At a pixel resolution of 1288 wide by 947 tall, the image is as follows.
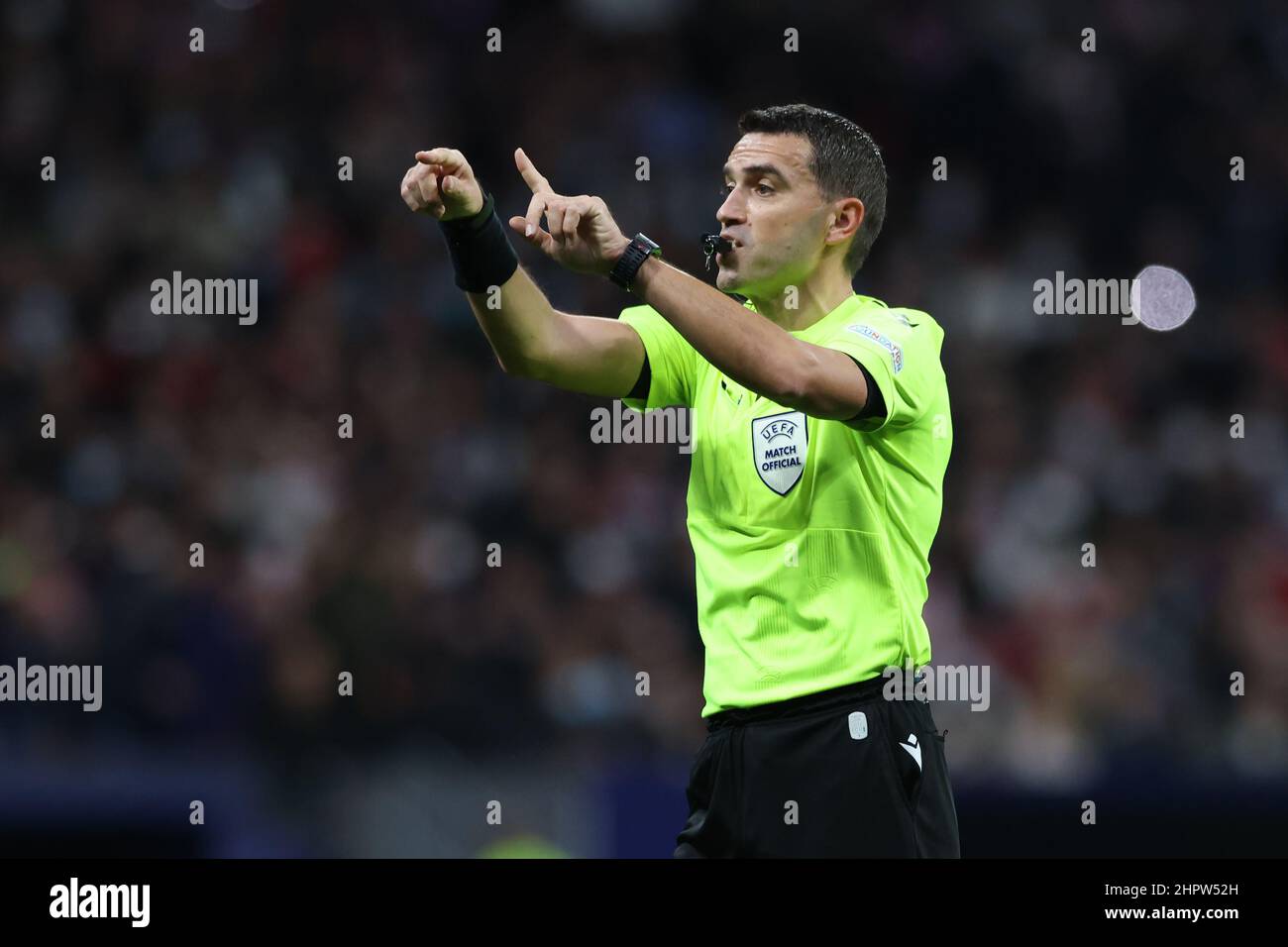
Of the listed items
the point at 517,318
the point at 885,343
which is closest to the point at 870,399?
the point at 885,343

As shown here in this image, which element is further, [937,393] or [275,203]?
[275,203]

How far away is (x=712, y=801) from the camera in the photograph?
14.0 ft

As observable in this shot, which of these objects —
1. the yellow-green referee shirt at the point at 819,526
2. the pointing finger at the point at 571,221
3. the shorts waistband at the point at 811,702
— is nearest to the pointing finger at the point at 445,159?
the pointing finger at the point at 571,221

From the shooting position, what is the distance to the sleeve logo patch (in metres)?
4.35

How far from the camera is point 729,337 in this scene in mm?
4020

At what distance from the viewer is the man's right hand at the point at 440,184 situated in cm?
429

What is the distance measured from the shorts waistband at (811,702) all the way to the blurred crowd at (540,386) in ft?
12.5

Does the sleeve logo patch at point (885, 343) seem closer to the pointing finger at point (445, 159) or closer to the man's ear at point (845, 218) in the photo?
the man's ear at point (845, 218)

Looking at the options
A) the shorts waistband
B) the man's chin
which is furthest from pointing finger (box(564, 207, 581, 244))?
the shorts waistband

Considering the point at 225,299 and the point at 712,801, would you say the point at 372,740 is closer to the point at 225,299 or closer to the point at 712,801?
the point at 225,299

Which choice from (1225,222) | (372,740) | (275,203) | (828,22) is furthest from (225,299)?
(1225,222)

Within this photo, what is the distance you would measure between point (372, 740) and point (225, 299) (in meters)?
3.36
